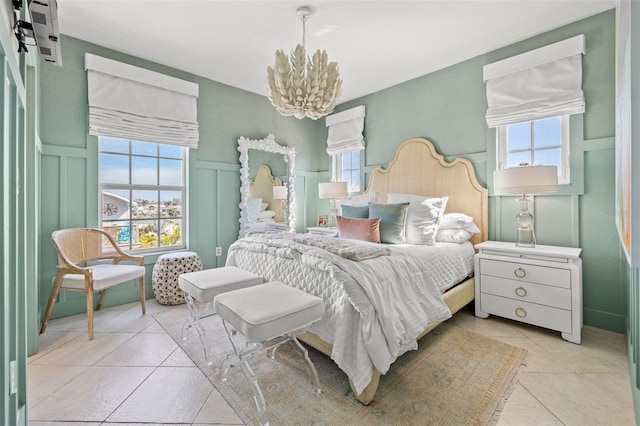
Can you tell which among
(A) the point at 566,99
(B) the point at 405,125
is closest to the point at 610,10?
(A) the point at 566,99

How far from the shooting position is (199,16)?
2.49m

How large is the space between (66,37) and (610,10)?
16.0ft

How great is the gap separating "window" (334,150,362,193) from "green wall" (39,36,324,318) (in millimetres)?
463

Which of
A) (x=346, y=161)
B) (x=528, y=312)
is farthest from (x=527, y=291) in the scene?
(x=346, y=161)

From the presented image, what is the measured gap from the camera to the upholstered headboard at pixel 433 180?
312 cm

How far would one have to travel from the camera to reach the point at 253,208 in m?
4.04

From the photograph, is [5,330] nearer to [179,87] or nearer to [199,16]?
[199,16]

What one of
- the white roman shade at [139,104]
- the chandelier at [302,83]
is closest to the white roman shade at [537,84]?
the chandelier at [302,83]

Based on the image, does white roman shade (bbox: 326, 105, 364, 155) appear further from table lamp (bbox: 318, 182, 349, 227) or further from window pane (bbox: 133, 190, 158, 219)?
window pane (bbox: 133, 190, 158, 219)

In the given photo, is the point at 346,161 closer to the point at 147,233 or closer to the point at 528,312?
the point at 147,233

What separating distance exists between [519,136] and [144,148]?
13.3 ft

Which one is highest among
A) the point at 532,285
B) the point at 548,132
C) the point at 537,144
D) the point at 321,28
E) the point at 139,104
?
the point at 321,28

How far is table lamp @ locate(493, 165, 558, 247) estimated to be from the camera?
2342 mm

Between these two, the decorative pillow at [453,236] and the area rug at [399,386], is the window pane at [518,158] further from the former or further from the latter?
the area rug at [399,386]
